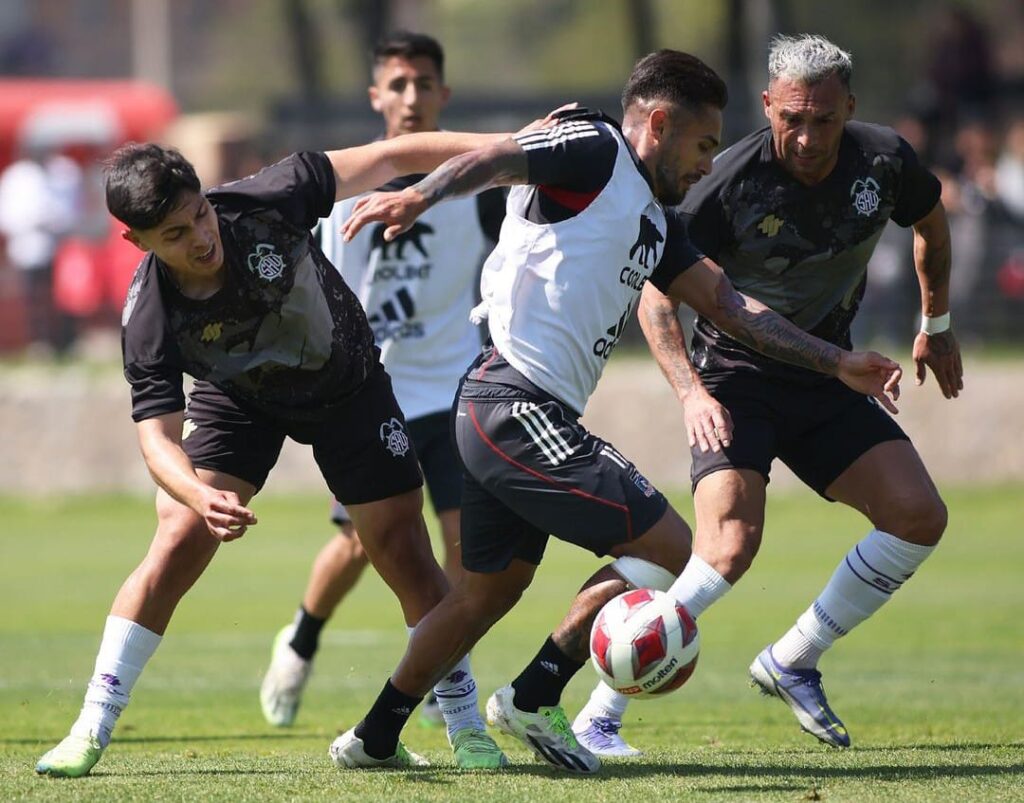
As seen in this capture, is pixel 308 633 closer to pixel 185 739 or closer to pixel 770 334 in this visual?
pixel 185 739

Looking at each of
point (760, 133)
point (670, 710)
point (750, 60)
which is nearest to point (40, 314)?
point (750, 60)

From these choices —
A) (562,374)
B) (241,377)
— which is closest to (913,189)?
(562,374)

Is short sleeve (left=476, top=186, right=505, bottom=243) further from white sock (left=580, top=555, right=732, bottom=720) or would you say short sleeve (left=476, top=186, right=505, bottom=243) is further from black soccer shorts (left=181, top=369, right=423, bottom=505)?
white sock (left=580, top=555, right=732, bottom=720)

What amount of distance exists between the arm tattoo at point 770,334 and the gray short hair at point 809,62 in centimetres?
86

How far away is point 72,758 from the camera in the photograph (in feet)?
19.6

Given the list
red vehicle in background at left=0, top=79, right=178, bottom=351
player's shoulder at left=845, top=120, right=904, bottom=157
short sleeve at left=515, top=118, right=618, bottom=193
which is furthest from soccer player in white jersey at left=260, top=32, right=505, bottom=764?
red vehicle in background at left=0, top=79, right=178, bottom=351

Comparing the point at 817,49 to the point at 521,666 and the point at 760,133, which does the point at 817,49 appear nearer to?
the point at 760,133

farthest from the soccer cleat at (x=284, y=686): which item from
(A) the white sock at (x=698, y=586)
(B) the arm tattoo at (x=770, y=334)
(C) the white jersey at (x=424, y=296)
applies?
(B) the arm tattoo at (x=770, y=334)

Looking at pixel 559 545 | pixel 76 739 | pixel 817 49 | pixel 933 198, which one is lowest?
pixel 559 545

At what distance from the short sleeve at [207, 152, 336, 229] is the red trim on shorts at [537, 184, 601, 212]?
804 millimetres

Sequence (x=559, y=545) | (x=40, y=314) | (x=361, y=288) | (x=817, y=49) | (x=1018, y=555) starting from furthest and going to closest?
(x=40, y=314) → (x=559, y=545) → (x=1018, y=555) → (x=361, y=288) → (x=817, y=49)

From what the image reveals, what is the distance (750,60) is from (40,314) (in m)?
9.50

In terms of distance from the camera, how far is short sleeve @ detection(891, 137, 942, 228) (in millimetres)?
6969

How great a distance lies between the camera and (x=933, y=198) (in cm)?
709
